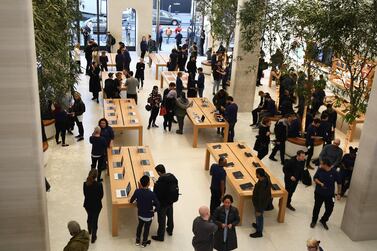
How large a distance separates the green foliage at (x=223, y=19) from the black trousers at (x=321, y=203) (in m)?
8.85

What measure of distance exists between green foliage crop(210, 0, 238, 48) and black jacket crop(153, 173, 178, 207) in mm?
9407

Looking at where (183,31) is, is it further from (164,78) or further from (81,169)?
(81,169)

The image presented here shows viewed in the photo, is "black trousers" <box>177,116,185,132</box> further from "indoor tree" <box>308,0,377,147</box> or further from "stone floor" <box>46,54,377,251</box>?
"indoor tree" <box>308,0,377,147</box>

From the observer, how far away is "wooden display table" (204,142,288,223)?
8703mm

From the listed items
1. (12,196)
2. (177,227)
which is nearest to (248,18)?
(177,227)

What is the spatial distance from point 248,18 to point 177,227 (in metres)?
6.70

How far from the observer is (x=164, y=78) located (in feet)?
53.3

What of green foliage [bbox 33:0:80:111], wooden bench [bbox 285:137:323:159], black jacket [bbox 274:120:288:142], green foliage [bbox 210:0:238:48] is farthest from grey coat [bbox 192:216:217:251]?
green foliage [bbox 210:0:238:48]

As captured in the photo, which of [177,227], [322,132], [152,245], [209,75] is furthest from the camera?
[209,75]

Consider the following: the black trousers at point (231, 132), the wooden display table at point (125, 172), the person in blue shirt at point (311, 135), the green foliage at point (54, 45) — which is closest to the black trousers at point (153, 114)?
the black trousers at point (231, 132)

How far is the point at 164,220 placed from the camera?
802cm

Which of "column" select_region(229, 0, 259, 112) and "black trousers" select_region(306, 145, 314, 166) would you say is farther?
"column" select_region(229, 0, 259, 112)

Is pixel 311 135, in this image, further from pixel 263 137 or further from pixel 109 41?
pixel 109 41

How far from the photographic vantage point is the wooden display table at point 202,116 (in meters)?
12.0
